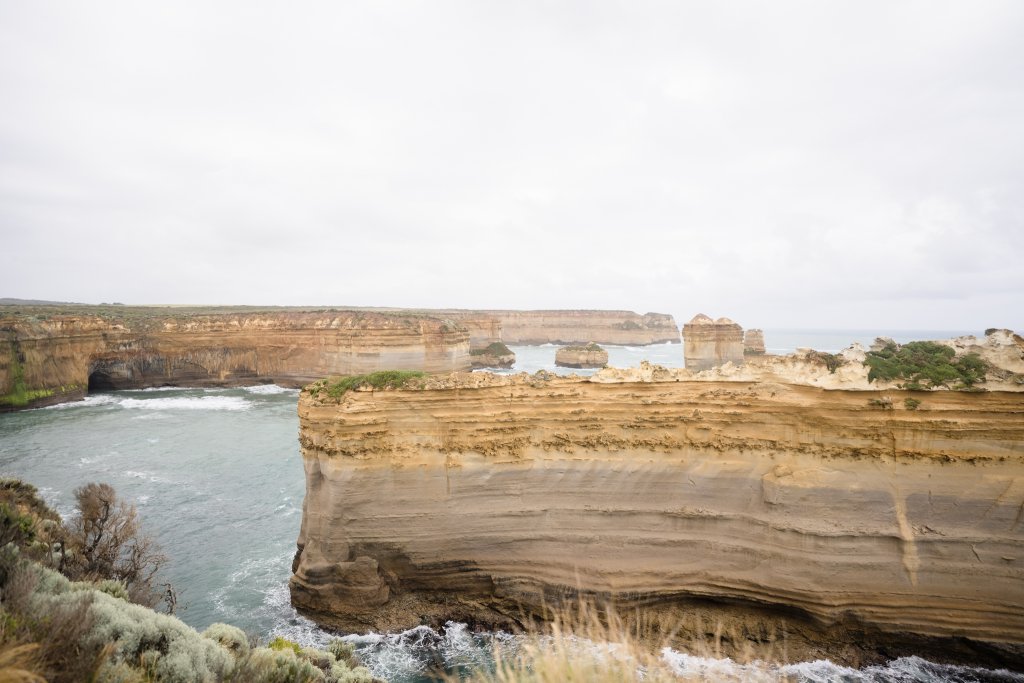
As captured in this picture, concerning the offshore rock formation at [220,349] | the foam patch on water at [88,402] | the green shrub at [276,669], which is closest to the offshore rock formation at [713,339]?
the offshore rock formation at [220,349]

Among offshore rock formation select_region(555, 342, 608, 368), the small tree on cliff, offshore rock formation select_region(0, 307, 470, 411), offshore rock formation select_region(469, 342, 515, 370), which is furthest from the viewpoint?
offshore rock formation select_region(469, 342, 515, 370)

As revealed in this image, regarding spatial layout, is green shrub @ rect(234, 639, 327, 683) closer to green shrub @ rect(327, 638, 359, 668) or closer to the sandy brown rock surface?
green shrub @ rect(327, 638, 359, 668)

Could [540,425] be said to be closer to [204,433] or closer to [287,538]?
[287,538]

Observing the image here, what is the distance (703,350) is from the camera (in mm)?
34562

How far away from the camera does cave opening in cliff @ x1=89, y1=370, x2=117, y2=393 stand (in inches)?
1513

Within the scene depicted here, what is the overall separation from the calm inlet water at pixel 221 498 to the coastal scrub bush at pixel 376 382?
179 inches

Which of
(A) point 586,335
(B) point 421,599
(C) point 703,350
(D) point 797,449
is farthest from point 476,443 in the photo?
(A) point 586,335

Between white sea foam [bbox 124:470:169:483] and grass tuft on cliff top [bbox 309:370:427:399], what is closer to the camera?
grass tuft on cliff top [bbox 309:370:427:399]

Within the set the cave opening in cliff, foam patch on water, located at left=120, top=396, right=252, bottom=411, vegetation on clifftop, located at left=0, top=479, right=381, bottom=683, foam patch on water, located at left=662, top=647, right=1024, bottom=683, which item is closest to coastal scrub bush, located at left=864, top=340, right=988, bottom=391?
foam patch on water, located at left=662, top=647, right=1024, bottom=683

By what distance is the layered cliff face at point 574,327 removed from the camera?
96.0 m

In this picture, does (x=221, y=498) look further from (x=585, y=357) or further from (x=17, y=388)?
(x=585, y=357)

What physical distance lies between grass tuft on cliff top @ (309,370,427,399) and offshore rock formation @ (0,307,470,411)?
90.4 ft

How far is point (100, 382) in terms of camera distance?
3900 centimetres

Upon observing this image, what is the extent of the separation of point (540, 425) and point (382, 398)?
3.19 m
